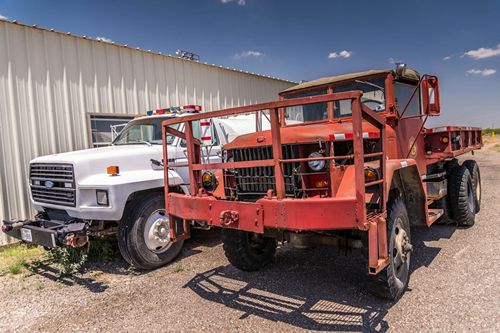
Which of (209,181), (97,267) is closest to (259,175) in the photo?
(209,181)

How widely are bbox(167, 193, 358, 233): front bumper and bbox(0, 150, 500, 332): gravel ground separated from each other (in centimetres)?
93

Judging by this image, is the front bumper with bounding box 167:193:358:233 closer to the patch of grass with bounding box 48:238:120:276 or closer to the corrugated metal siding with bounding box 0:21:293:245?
the patch of grass with bounding box 48:238:120:276

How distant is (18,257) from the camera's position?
5.93 metres

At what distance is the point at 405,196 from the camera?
441 cm

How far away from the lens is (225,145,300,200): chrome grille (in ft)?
12.1

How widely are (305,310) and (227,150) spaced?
187 centimetres

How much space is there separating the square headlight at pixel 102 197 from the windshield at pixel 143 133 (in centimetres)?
130

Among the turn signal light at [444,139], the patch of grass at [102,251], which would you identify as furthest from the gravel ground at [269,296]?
the turn signal light at [444,139]

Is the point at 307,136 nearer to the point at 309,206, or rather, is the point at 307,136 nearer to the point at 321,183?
the point at 321,183

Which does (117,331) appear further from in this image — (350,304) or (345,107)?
(345,107)

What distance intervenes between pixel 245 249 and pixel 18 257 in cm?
369

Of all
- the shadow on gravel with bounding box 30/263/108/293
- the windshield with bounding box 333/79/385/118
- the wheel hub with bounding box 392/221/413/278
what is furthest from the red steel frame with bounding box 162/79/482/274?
the shadow on gravel with bounding box 30/263/108/293

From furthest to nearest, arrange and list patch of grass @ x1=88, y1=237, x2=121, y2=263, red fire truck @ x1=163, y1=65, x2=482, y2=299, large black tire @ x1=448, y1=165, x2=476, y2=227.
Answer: large black tire @ x1=448, y1=165, x2=476, y2=227, patch of grass @ x1=88, y1=237, x2=121, y2=263, red fire truck @ x1=163, y1=65, x2=482, y2=299

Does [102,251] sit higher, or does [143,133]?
[143,133]
